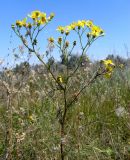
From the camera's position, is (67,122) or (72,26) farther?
(67,122)

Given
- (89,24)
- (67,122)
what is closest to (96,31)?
(89,24)

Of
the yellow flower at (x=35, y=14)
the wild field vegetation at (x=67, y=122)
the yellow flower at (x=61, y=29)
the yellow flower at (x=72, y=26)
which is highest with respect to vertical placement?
the yellow flower at (x=35, y=14)

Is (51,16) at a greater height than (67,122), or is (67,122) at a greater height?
(51,16)

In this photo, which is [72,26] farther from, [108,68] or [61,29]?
[108,68]

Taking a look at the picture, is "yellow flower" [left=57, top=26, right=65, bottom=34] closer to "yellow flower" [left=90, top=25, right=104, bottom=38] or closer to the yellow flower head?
the yellow flower head

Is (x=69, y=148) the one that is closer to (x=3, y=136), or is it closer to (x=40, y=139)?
(x=40, y=139)

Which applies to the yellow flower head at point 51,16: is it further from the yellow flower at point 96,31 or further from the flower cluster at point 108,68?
the flower cluster at point 108,68

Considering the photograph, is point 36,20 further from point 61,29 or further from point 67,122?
point 67,122

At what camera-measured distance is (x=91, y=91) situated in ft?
18.6

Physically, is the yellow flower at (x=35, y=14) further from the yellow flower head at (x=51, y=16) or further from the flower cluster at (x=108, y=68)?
the flower cluster at (x=108, y=68)

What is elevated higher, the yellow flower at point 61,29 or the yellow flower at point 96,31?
the yellow flower at point 61,29

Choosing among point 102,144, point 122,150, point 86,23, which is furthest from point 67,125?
point 86,23

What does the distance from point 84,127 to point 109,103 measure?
3.51 ft

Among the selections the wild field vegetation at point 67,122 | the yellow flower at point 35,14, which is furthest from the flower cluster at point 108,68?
the yellow flower at point 35,14
